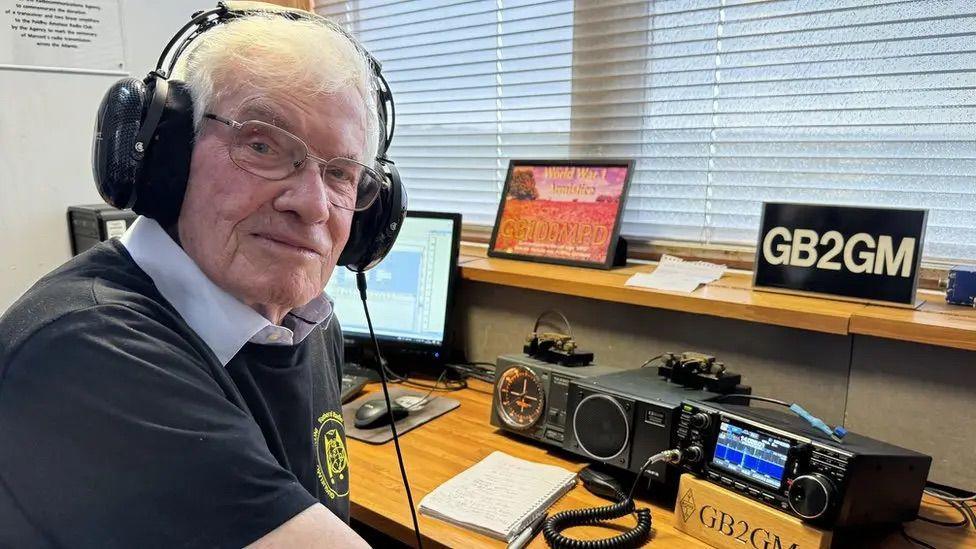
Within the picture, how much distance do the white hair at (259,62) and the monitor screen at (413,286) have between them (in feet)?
2.99

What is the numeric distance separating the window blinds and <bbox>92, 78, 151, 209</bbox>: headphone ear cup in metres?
1.24

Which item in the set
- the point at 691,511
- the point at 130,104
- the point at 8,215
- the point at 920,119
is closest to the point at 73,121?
the point at 8,215

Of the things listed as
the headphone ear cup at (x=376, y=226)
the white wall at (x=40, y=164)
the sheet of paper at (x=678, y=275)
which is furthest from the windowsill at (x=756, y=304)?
the white wall at (x=40, y=164)

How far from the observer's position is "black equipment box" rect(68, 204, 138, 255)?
1.65m

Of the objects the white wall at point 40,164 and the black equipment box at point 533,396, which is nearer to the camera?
the black equipment box at point 533,396

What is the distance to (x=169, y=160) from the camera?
711 mm

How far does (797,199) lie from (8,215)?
1949 millimetres

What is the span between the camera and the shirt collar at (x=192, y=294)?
27.0 inches

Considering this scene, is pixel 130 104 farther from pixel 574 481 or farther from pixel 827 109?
pixel 827 109

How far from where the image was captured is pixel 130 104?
708 mm

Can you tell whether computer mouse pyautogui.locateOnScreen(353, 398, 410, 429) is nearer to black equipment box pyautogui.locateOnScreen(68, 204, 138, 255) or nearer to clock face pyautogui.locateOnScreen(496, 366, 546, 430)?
clock face pyautogui.locateOnScreen(496, 366, 546, 430)

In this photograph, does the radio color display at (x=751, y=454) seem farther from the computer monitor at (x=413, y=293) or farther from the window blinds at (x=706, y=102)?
the computer monitor at (x=413, y=293)

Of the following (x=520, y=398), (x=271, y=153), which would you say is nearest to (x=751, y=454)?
(x=520, y=398)

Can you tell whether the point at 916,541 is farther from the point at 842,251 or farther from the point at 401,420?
the point at 401,420
